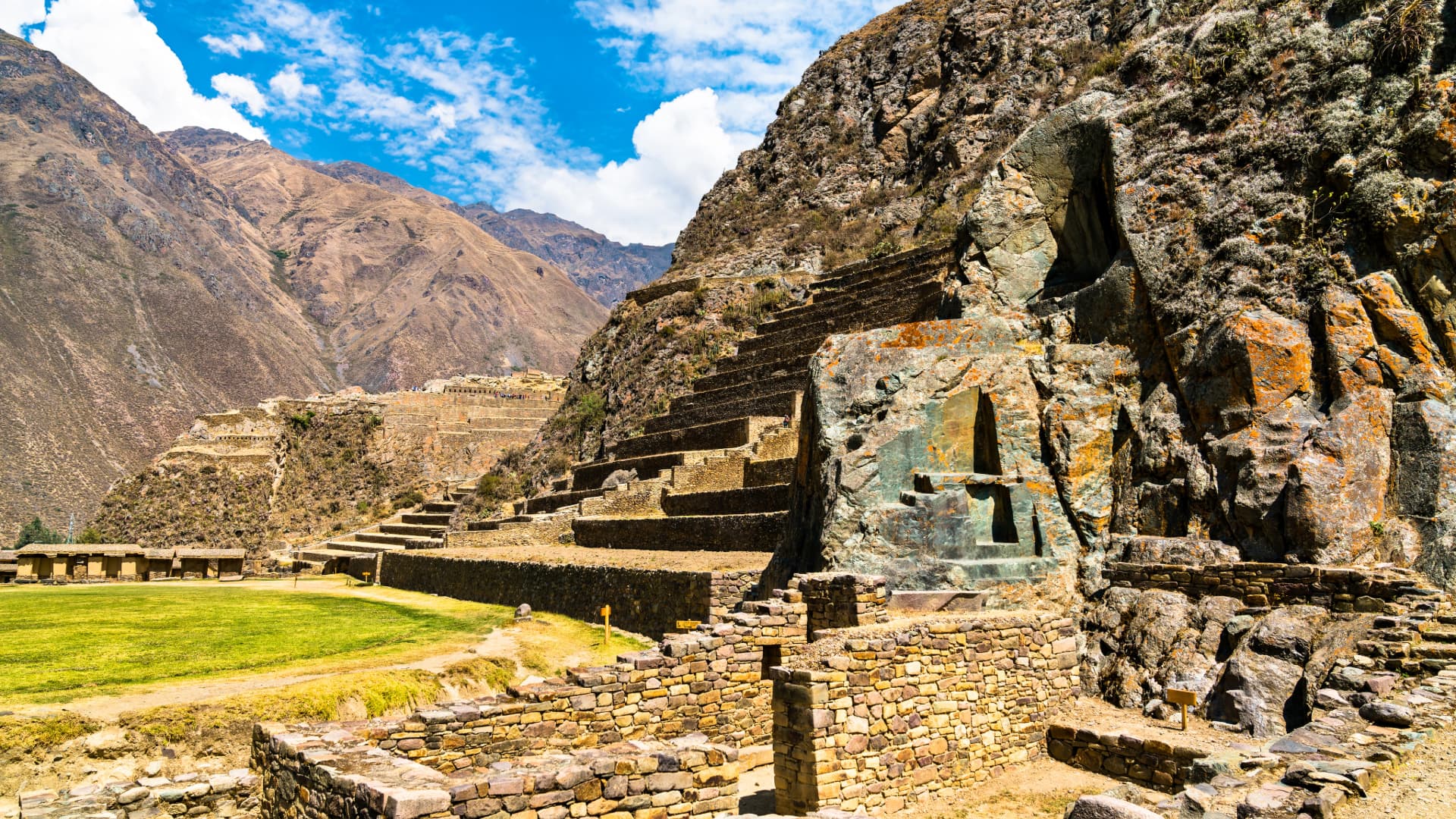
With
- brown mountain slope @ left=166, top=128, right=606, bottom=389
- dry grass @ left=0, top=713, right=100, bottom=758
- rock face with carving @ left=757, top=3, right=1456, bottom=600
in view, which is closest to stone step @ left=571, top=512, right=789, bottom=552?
rock face with carving @ left=757, top=3, right=1456, bottom=600

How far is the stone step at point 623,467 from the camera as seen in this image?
842 inches

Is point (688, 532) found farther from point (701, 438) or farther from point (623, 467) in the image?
point (623, 467)

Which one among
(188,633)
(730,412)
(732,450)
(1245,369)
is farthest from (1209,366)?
(730,412)

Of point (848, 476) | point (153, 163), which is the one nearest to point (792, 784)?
point (848, 476)

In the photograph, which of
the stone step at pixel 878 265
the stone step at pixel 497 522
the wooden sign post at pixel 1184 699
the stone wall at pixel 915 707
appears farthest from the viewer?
the stone step at pixel 878 265

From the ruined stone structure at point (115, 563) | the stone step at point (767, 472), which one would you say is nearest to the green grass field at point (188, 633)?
the ruined stone structure at point (115, 563)

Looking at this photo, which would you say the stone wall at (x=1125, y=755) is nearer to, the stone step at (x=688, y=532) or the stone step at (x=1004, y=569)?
the stone step at (x=1004, y=569)

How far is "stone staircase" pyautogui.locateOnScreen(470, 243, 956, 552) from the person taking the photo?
627 inches

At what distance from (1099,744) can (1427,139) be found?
6320mm

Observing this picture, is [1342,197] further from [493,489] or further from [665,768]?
[493,489]

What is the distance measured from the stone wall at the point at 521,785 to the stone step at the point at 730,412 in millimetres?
14669

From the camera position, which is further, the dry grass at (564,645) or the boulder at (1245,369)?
the dry grass at (564,645)

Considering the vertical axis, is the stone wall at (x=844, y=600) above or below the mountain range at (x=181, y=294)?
below

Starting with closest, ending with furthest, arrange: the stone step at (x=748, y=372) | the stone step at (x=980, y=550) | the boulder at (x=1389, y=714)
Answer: the boulder at (x=1389, y=714), the stone step at (x=980, y=550), the stone step at (x=748, y=372)
